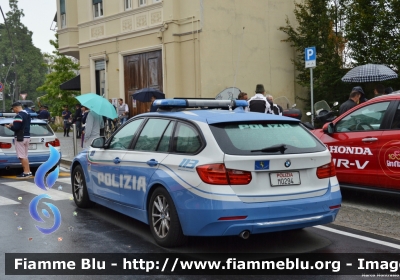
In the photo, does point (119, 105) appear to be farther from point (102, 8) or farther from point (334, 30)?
point (334, 30)

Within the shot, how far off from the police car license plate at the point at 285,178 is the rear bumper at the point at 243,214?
187 mm

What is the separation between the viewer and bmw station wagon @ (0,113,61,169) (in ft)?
43.1

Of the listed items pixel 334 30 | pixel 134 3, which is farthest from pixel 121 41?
pixel 334 30

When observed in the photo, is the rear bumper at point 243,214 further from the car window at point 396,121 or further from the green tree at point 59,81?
the green tree at point 59,81

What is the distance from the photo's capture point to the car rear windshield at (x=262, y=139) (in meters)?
5.62

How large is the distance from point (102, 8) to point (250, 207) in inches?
821

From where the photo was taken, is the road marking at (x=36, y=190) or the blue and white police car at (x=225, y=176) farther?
the road marking at (x=36, y=190)

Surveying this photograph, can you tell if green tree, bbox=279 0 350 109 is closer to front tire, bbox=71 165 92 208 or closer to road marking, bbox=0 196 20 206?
Result: front tire, bbox=71 165 92 208

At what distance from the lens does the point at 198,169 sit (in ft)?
18.0

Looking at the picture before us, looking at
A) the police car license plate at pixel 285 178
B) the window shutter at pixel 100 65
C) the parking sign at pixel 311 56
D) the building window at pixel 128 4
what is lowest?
the police car license plate at pixel 285 178

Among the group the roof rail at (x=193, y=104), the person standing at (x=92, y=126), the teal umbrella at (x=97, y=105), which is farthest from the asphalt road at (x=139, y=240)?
the person standing at (x=92, y=126)

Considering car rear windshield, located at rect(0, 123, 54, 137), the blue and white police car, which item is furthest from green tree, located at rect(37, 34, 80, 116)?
the blue and white police car

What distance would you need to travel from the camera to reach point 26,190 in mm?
10602

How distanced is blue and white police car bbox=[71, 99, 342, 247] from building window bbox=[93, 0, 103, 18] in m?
19.1
